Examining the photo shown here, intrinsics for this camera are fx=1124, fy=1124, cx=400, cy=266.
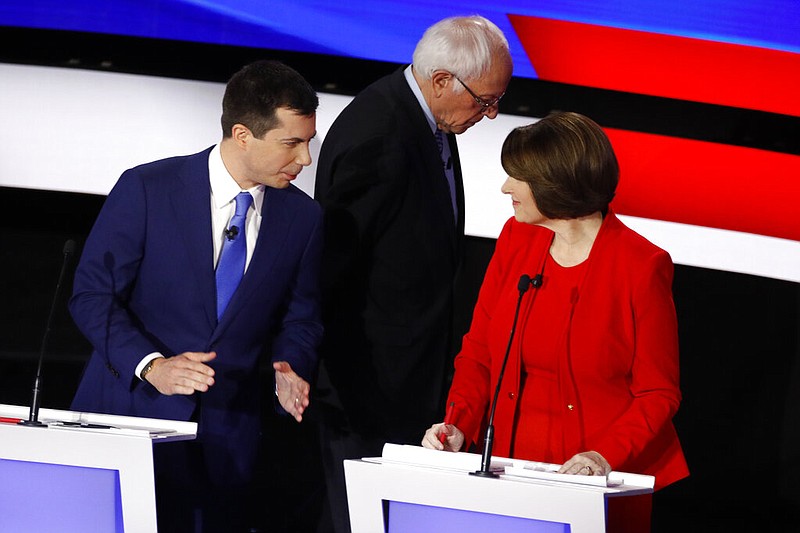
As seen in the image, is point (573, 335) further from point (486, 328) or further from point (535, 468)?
point (535, 468)

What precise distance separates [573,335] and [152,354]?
3.28 feet

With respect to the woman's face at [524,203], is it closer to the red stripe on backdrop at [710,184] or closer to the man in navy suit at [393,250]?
the man in navy suit at [393,250]

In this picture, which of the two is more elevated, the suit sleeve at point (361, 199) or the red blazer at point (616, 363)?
the suit sleeve at point (361, 199)

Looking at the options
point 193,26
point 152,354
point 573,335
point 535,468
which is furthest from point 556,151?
point 193,26

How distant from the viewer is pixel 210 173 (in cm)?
293

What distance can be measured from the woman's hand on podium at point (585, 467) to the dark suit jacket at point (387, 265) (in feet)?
3.67

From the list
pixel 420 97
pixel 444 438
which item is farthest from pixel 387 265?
pixel 444 438

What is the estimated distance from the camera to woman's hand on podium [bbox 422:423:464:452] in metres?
2.56

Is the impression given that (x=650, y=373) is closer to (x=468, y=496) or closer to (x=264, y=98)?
(x=468, y=496)

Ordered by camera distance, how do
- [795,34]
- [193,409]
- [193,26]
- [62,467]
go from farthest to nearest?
[193,26] → [795,34] → [193,409] → [62,467]

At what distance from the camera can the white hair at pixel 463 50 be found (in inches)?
132

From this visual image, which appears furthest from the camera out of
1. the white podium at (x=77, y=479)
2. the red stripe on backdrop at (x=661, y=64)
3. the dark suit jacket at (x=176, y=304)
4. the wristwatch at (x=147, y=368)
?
the red stripe on backdrop at (x=661, y=64)

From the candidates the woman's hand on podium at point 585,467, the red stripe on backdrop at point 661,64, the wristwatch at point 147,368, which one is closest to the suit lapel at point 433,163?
the red stripe on backdrop at point 661,64

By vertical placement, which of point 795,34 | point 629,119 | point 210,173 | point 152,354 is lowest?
point 152,354
